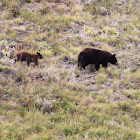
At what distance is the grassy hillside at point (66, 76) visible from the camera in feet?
18.0

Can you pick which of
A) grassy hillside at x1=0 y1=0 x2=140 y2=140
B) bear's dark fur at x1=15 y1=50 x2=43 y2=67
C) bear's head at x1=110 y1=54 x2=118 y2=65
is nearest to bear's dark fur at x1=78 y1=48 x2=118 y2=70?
bear's head at x1=110 y1=54 x2=118 y2=65

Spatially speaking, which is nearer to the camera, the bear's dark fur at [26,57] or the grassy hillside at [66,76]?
the grassy hillside at [66,76]

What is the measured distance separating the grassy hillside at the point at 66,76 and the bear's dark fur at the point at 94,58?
0.90 ft

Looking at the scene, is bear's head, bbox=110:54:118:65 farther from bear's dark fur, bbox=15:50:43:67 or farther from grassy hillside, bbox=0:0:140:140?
bear's dark fur, bbox=15:50:43:67

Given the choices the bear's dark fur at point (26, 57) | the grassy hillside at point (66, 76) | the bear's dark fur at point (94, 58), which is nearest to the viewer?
the grassy hillside at point (66, 76)

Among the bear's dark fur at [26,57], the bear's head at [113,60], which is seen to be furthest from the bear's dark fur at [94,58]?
the bear's dark fur at [26,57]

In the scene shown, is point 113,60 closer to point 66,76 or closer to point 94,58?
point 94,58

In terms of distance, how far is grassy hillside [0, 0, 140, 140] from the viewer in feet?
18.0

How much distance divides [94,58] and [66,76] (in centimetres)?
161

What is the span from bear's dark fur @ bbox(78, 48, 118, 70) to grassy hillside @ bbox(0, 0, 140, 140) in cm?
27

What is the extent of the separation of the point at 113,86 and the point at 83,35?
4532 millimetres

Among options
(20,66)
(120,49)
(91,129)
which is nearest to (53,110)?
(91,129)

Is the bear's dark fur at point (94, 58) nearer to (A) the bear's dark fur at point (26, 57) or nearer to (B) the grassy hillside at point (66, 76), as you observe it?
(B) the grassy hillside at point (66, 76)

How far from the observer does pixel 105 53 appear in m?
9.28
